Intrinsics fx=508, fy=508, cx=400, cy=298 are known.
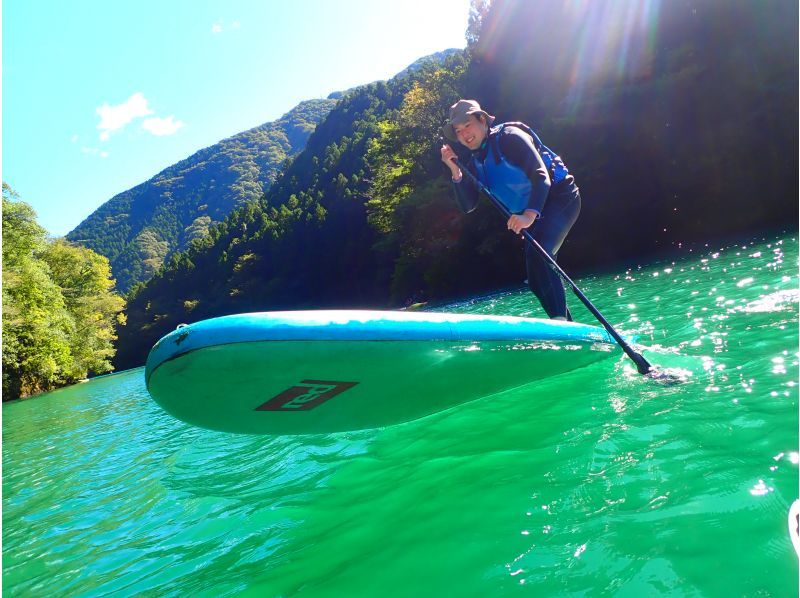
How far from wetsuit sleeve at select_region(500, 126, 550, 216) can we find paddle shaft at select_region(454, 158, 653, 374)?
1.02 ft

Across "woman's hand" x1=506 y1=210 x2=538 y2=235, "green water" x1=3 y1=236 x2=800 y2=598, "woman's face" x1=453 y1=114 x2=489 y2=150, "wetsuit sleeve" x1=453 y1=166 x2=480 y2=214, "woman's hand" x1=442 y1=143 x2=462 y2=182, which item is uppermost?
"woman's face" x1=453 y1=114 x2=489 y2=150

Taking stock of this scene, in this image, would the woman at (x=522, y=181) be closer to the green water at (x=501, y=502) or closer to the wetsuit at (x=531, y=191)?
the wetsuit at (x=531, y=191)

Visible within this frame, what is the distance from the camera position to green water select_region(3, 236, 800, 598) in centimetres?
180

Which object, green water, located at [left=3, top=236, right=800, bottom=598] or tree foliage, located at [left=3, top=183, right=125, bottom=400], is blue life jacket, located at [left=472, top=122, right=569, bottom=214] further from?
tree foliage, located at [left=3, top=183, right=125, bottom=400]

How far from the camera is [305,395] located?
3029 millimetres

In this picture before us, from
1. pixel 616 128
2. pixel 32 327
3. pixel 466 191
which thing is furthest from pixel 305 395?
pixel 32 327

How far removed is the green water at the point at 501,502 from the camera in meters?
1.80

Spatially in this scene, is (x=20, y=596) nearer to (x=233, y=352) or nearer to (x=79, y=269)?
(x=233, y=352)

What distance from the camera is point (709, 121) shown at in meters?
21.8

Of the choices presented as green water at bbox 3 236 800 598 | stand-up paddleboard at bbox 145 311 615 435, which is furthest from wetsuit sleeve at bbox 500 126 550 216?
green water at bbox 3 236 800 598

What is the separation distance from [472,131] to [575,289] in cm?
175

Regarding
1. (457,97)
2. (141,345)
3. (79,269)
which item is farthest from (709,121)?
(141,345)

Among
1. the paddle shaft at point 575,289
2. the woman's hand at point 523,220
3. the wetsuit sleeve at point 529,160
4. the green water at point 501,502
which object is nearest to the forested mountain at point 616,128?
the paddle shaft at point 575,289

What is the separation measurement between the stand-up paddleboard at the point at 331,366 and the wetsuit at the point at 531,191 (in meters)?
1.07
